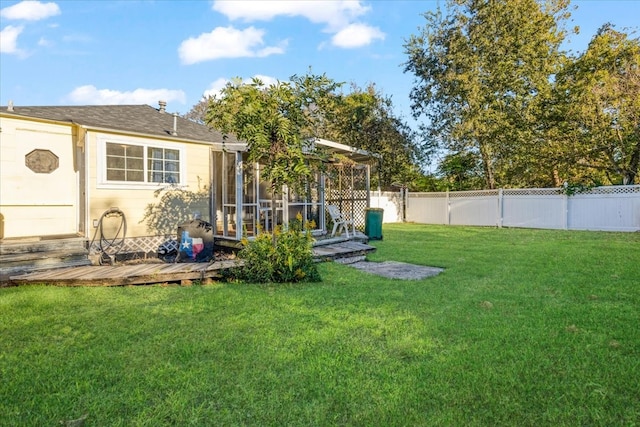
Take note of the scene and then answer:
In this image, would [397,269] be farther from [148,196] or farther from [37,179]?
[37,179]

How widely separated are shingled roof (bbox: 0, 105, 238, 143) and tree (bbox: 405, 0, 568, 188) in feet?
42.5

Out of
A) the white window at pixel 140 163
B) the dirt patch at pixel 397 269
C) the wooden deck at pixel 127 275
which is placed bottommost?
the dirt patch at pixel 397 269

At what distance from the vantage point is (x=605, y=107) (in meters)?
13.8

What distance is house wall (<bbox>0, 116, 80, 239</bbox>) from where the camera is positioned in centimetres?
668

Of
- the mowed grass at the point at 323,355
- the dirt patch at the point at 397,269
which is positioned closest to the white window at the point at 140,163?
the mowed grass at the point at 323,355

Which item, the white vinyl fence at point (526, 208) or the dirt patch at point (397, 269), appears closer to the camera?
the dirt patch at point (397, 269)

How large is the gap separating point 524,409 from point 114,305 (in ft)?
13.4

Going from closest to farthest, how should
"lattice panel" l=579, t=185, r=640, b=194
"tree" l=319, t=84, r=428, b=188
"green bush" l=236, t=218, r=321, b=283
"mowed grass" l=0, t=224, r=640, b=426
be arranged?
1. "mowed grass" l=0, t=224, r=640, b=426
2. "green bush" l=236, t=218, r=321, b=283
3. "lattice panel" l=579, t=185, r=640, b=194
4. "tree" l=319, t=84, r=428, b=188

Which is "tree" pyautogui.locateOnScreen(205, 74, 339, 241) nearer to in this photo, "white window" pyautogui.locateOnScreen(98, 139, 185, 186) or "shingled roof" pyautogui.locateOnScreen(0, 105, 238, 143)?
"shingled roof" pyautogui.locateOnScreen(0, 105, 238, 143)

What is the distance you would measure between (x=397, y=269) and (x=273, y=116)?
11.1 feet

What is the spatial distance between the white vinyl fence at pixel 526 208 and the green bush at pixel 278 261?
1279 cm

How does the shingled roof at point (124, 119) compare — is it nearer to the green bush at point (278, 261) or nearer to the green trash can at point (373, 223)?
the green bush at point (278, 261)

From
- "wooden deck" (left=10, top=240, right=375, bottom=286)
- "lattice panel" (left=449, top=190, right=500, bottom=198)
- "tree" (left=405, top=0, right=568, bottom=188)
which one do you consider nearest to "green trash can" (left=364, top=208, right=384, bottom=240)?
"wooden deck" (left=10, top=240, right=375, bottom=286)

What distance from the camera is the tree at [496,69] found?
16.7 meters
